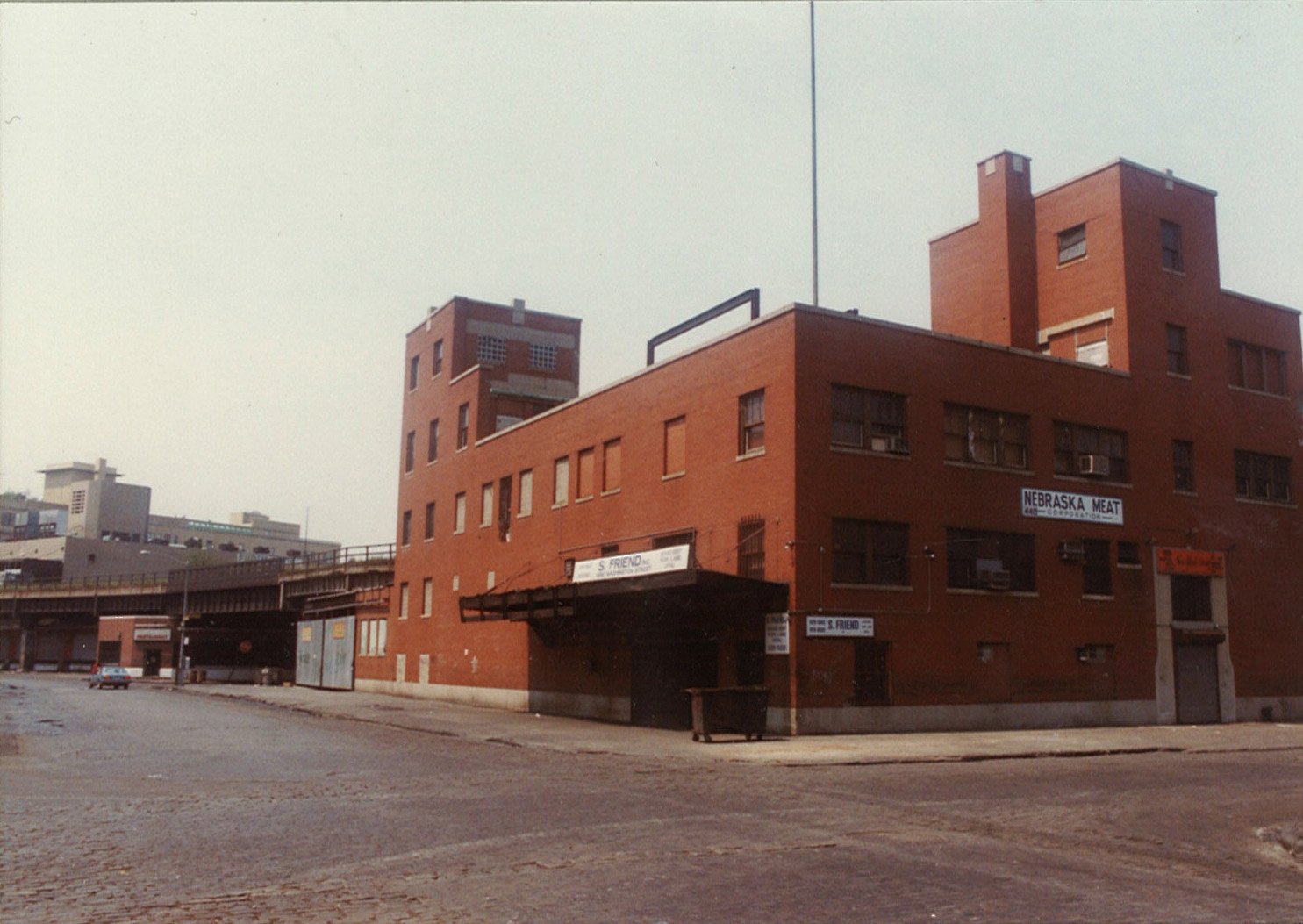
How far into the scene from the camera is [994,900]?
29.5 ft

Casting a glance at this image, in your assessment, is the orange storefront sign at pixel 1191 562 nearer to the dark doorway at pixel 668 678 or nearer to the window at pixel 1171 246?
the window at pixel 1171 246

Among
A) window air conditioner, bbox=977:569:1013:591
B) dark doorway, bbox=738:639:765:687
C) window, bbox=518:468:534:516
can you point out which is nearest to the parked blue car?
window, bbox=518:468:534:516

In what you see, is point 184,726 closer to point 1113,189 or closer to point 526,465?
point 526,465

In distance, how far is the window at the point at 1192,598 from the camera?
35.3 m

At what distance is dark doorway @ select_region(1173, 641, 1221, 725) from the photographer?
114ft

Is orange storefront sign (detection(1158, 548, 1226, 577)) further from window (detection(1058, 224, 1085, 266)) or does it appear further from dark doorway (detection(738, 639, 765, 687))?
dark doorway (detection(738, 639, 765, 687))

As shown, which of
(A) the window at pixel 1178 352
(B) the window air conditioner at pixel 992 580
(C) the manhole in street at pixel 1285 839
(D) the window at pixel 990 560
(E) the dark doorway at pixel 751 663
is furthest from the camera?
(A) the window at pixel 1178 352

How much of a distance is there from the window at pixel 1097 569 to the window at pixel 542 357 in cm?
3425

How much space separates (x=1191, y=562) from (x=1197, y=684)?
3.77 m

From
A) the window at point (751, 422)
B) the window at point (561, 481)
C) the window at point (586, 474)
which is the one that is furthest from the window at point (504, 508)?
the window at point (751, 422)

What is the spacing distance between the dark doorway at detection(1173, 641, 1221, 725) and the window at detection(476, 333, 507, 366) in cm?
3542

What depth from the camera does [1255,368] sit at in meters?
39.1

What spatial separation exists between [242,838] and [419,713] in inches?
1046

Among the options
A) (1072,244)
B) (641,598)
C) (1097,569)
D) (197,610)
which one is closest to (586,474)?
(641,598)
